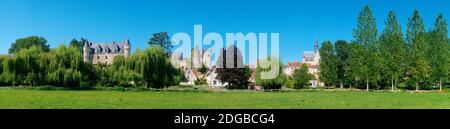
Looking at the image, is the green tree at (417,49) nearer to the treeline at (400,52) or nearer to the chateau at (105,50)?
the treeline at (400,52)

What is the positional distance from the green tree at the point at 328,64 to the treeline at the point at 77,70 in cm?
2807

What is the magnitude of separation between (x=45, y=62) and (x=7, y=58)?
3.54m

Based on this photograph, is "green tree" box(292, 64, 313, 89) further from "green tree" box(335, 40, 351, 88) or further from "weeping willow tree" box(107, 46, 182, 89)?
"weeping willow tree" box(107, 46, 182, 89)

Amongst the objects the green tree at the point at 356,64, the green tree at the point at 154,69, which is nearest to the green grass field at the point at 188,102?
the green tree at the point at 154,69

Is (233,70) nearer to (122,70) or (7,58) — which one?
(122,70)

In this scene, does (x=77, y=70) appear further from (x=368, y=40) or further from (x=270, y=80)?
(x=368, y=40)

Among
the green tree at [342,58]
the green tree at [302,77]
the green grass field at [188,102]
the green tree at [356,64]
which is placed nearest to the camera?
the green grass field at [188,102]

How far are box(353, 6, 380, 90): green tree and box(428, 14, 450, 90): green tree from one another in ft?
23.7

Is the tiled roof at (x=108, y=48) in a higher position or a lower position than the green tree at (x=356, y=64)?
higher

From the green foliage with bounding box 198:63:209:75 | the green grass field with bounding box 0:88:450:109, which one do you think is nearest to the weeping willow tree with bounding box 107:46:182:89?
the green grass field with bounding box 0:88:450:109

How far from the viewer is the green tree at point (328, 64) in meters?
72.0
